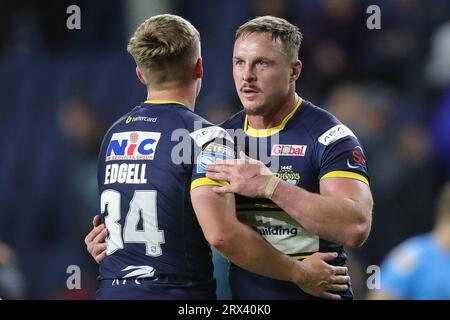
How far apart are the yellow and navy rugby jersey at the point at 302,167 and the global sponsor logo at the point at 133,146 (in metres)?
0.63

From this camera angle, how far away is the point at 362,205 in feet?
15.8

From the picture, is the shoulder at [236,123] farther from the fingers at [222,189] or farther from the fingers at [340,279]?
the fingers at [340,279]

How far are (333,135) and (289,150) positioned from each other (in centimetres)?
25

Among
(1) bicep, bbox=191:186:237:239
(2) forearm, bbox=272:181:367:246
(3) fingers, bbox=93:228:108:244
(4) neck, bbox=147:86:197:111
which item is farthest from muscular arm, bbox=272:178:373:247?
(3) fingers, bbox=93:228:108:244

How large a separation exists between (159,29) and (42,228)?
529cm

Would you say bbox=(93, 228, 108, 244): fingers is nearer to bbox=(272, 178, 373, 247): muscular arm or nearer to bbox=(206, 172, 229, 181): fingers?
bbox=(206, 172, 229, 181): fingers

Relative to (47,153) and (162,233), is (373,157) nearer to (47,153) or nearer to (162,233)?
(47,153)

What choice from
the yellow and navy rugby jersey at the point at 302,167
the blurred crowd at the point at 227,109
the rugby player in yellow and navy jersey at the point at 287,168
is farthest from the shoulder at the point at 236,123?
the blurred crowd at the point at 227,109

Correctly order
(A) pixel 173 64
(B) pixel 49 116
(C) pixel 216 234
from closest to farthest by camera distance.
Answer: (C) pixel 216 234, (A) pixel 173 64, (B) pixel 49 116

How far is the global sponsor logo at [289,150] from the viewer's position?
503 centimetres

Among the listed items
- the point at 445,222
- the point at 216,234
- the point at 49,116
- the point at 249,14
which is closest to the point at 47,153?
the point at 49,116

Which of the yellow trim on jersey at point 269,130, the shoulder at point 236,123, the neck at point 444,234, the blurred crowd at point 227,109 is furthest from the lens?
the blurred crowd at point 227,109

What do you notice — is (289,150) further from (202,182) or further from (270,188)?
(202,182)

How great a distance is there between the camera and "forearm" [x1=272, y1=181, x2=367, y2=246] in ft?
15.4
